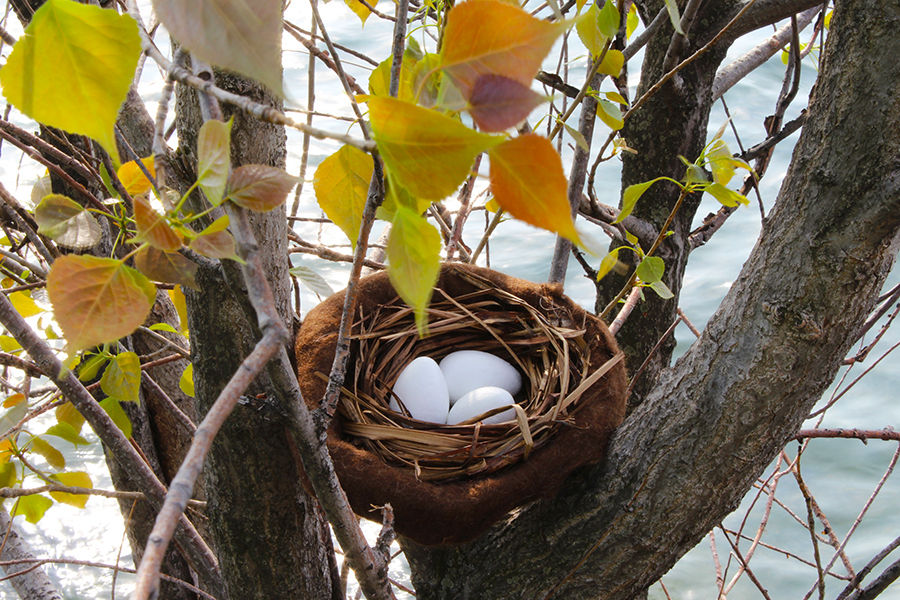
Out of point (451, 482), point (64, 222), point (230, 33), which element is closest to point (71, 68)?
point (230, 33)

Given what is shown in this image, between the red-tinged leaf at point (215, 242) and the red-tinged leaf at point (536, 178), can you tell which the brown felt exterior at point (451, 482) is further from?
the red-tinged leaf at point (536, 178)

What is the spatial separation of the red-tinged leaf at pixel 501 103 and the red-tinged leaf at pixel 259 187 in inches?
5.7

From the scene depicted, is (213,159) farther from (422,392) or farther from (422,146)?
(422,392)

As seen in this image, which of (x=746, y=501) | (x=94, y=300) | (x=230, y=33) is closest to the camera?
(x=230, y=33)

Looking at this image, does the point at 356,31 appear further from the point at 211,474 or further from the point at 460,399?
the point at 211,474

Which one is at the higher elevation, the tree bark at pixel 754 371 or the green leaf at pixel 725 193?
the green leaf at pixel 725 193

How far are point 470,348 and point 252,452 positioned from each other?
433 mm

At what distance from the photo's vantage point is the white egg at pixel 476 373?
94 centimetres

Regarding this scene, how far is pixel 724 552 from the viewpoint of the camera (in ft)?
6.16

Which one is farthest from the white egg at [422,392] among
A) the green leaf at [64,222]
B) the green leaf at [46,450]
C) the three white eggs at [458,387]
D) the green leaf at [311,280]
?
the green leaf at [64,222]

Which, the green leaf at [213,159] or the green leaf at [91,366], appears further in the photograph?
the green leaf at [91,366]

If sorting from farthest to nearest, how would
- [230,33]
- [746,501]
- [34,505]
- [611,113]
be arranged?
[746,501] < [34,505] < [611,113] < [230,33]

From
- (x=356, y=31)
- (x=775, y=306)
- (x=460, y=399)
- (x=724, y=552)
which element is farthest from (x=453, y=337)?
(x=356, y=31)

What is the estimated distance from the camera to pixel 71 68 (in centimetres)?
21
